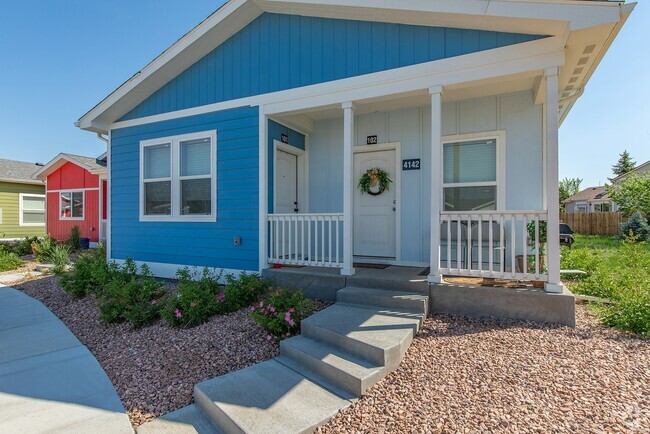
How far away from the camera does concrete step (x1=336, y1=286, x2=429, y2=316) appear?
12.2ft

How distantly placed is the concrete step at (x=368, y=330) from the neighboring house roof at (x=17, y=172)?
16255 millimetres

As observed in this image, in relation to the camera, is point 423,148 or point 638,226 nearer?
point 423,148

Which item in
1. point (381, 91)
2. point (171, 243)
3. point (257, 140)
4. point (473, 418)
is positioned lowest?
point (473, 418)

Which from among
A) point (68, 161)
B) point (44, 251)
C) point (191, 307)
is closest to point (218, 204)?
point (191, 307)

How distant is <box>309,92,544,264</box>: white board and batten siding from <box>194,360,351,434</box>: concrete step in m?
3.51

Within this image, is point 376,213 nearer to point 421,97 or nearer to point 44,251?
point 421,97

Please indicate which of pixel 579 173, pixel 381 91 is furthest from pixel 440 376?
pixel 579 173

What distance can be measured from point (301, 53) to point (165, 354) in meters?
4.58

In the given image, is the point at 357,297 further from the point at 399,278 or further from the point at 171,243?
the point at 171,243

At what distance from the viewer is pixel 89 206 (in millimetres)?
12672

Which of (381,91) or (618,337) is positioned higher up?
(381,91)

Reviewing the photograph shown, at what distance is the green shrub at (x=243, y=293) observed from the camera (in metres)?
4.47

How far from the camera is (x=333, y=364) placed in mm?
2650

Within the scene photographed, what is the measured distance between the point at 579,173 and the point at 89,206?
201 ft
